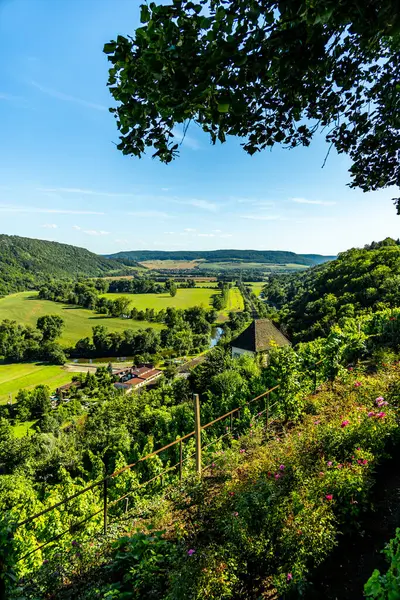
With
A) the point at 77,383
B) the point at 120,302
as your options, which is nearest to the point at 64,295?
the point at 120,302

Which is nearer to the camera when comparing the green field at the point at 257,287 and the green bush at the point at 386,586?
the green bush at the point at 386,586

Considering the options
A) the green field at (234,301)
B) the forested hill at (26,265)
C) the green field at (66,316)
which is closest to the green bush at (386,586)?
the green field at (66,316)

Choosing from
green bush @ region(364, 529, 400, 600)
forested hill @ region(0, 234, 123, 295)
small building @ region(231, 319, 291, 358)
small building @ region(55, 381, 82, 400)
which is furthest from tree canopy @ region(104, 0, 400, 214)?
forested hill @ region(0, 234, 123, 295)

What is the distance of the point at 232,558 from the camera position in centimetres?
269

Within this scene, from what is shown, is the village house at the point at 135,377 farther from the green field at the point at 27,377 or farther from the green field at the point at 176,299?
the green field at the point at 176,299

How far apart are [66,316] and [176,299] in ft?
139

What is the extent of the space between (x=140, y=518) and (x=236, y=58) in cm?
599

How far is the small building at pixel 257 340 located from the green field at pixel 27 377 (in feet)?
162

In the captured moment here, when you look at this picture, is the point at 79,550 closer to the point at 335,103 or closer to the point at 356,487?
the point at 356,487

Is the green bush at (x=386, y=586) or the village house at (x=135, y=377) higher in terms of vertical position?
the green bush at (x=386, y=586)

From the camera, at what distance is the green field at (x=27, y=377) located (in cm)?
6256

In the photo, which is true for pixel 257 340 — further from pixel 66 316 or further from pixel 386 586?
pixel 66 316

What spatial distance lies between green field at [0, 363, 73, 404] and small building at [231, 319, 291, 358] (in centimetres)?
4928

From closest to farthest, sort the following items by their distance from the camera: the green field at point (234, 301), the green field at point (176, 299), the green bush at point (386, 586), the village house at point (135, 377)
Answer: the green bush at point (386, 586) → the village house at point (135, 377) → the green field at point (234, 301) → the green field at point (176, 299)
